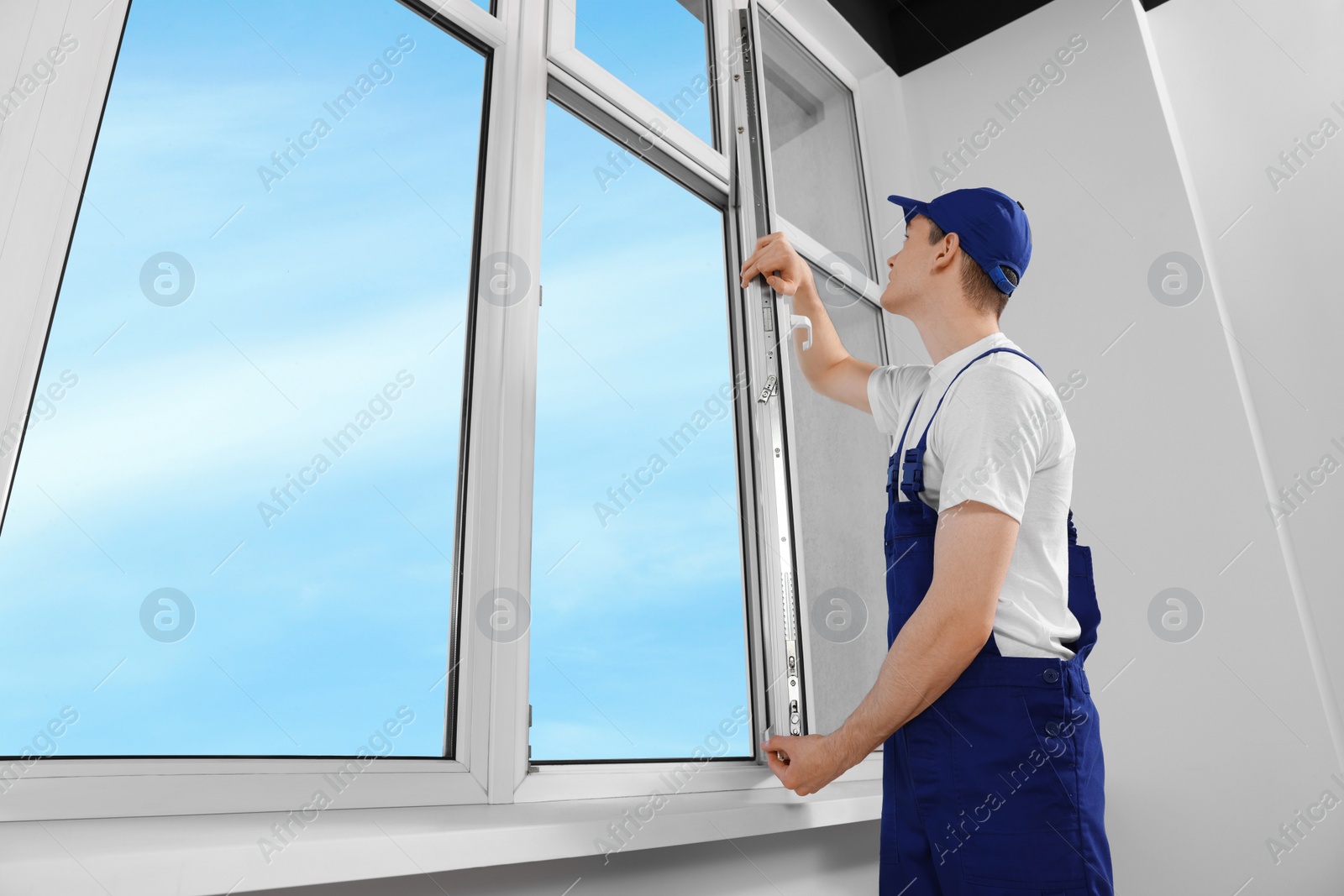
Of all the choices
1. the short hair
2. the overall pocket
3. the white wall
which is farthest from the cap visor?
the white wall

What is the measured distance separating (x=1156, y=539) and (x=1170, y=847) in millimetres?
765

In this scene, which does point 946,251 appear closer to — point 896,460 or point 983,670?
point 896,460

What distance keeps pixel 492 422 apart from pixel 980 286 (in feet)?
2.78

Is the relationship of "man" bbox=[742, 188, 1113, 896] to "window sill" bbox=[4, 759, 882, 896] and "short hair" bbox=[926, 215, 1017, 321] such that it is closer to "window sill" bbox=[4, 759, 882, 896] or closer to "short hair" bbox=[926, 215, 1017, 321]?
"short hair" bbox=[926, 215, 1017, 321]

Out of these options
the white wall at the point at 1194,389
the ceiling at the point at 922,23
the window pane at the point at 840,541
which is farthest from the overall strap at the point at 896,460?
the ceiling at the point at 922,23

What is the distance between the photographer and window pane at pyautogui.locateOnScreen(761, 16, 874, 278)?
2.71m

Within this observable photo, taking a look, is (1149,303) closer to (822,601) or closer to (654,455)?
(822,601)

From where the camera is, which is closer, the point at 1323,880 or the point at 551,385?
the point at 551,385

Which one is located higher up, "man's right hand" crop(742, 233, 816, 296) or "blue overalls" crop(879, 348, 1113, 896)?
"man's right hand" crop(742, 233, 816, 296)

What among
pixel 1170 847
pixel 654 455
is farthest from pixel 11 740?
pixel 1170 847

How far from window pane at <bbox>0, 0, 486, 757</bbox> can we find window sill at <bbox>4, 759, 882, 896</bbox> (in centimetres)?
13

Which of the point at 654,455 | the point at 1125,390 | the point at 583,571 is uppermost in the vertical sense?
the point at 1125,390

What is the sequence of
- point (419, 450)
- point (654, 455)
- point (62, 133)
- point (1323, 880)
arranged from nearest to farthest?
point (62, 133) → point (419, 450) → point (654, 455) → point (1323, 880)

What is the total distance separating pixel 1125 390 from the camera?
2455 millimetres
